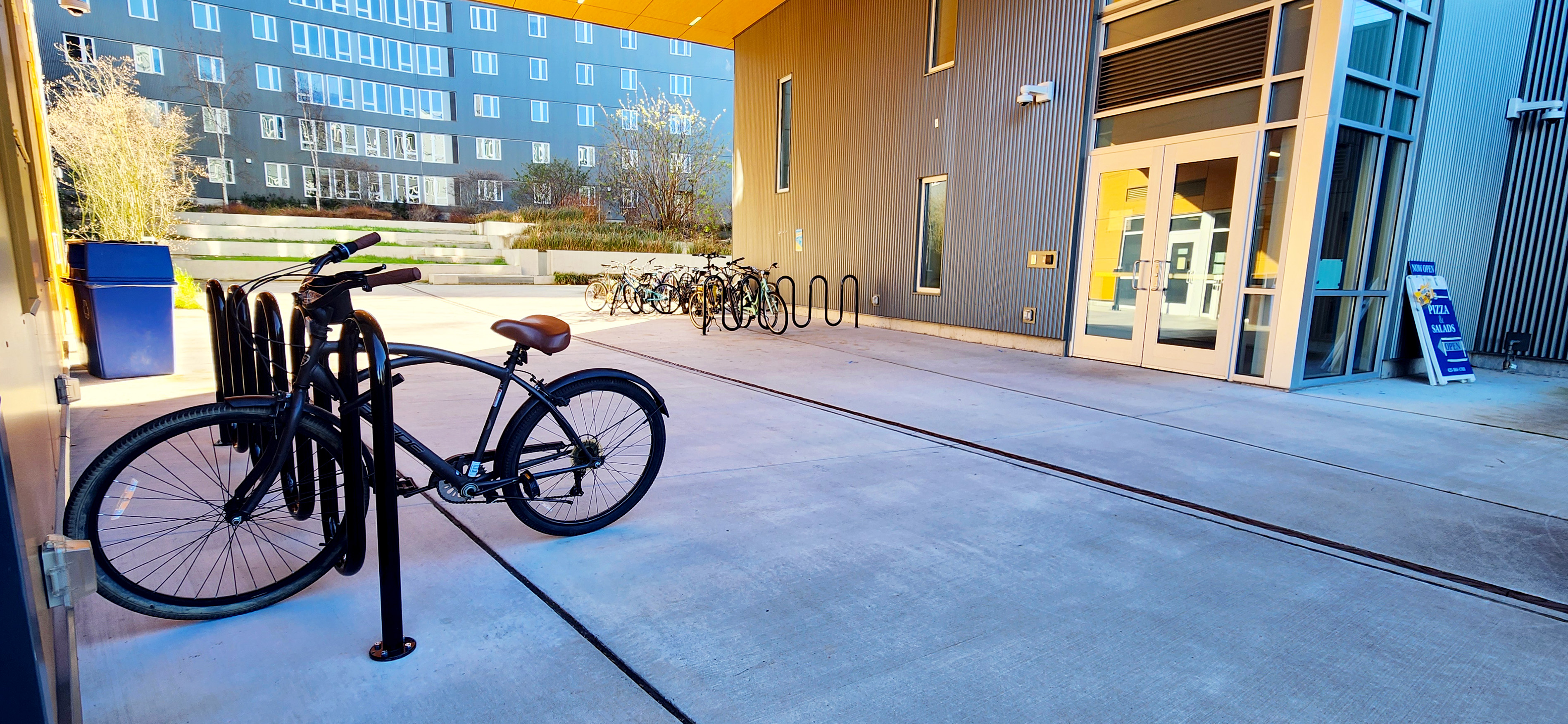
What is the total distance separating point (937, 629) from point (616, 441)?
232cm

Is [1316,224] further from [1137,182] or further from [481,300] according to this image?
[481,300]

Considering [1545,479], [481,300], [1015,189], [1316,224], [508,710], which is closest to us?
[508,710]

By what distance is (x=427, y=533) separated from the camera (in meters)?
2.79

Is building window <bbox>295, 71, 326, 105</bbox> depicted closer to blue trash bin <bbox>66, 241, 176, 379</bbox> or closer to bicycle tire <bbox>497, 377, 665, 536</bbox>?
blue trash bin <bbox>66, 241, 176, 379</bbox>

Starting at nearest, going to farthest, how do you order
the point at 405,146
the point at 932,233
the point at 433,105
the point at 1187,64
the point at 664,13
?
the point at 1187,64 → the point at 932,233 → the point at 664,13 → the point at 405,146 → the point at 433,105

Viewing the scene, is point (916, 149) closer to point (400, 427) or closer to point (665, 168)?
point (400, 427)

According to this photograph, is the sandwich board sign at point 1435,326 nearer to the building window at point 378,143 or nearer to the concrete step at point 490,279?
the concrete step at point 490,279

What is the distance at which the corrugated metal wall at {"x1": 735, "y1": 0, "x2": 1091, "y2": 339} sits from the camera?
8469mm

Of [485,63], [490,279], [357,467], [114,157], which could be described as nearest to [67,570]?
[357,467]

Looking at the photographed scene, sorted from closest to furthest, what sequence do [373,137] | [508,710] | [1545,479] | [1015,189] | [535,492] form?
[508,710], [535,492], [1545,479], [1015,189], [373,137]

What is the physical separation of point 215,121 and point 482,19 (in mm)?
10126

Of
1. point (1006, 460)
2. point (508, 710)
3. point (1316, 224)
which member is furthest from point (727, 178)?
point (508, 710)

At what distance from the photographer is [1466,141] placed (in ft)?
24.8

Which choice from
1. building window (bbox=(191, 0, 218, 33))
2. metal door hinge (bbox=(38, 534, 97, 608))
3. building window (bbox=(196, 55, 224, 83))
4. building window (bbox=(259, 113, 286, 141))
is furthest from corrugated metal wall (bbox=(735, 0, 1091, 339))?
building window (bbox=(191, 0, 218, 33))
